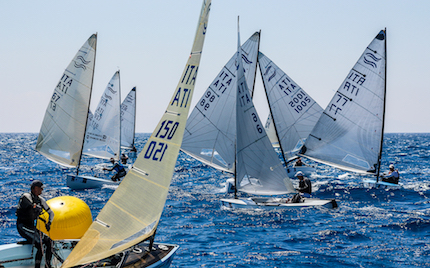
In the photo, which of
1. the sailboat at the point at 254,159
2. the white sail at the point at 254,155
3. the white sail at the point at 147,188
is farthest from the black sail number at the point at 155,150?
the white sail at the point at 254,155

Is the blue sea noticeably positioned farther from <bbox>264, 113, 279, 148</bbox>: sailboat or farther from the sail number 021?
<bbox>264, 113, 279, 148</bbox>: sailboat

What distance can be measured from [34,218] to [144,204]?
222cm

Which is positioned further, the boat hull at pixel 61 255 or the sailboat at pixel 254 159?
the sailboat at pixel 254 159

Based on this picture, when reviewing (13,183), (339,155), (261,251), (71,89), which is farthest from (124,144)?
(261,251)

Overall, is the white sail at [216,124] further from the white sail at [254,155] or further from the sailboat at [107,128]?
the sailboat at [107,128]

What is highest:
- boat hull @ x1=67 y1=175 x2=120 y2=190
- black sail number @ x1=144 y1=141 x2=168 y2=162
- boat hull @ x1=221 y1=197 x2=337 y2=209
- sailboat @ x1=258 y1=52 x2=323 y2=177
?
sailboat @ x1=258 y1=52 x2=323 y2=177

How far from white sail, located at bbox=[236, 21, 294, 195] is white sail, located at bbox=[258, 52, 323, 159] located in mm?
9686

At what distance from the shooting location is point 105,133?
102 feet

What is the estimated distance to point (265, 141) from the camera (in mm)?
17578

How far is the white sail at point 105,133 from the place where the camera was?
1218 inches

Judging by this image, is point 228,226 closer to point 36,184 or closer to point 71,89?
point 36,184

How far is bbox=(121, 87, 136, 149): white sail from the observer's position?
139 feet

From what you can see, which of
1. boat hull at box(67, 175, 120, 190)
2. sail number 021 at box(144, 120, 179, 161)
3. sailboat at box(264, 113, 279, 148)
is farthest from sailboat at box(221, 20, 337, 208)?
sailboat at box(264, 113, 279, 148)

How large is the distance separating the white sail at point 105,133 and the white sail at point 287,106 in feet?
38.5
